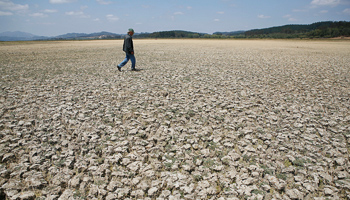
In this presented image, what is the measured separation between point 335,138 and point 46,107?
10833mm

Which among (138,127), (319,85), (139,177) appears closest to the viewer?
(139,177)

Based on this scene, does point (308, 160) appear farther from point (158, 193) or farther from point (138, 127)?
point (138, 127)

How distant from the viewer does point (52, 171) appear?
4184 millimetres

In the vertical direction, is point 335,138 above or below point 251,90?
below

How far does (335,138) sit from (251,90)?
16.7ft

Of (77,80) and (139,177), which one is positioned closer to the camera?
(139,177)

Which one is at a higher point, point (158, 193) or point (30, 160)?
point (30, 160)

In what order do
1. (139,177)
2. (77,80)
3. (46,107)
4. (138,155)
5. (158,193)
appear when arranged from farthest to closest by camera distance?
(77,80) → (46,107) → (138,155) → (139,177) → (158,193)

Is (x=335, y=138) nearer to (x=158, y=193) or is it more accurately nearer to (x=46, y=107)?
(x=158, y=193)

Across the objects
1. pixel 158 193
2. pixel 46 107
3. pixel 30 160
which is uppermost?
pixel 46 107

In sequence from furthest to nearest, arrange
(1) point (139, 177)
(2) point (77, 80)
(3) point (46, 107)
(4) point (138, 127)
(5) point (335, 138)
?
(2) point (77, 80)
(3) point (46, 107)
(4) point (138, 127)
(5) point (335, 138)
(1) point (139, 177)

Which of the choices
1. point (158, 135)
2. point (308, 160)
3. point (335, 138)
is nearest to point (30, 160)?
point (158, 135)

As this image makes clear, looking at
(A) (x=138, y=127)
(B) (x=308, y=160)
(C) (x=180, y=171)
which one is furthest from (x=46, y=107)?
(B) (x=308, y=160)

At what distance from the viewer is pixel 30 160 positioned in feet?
14.8
